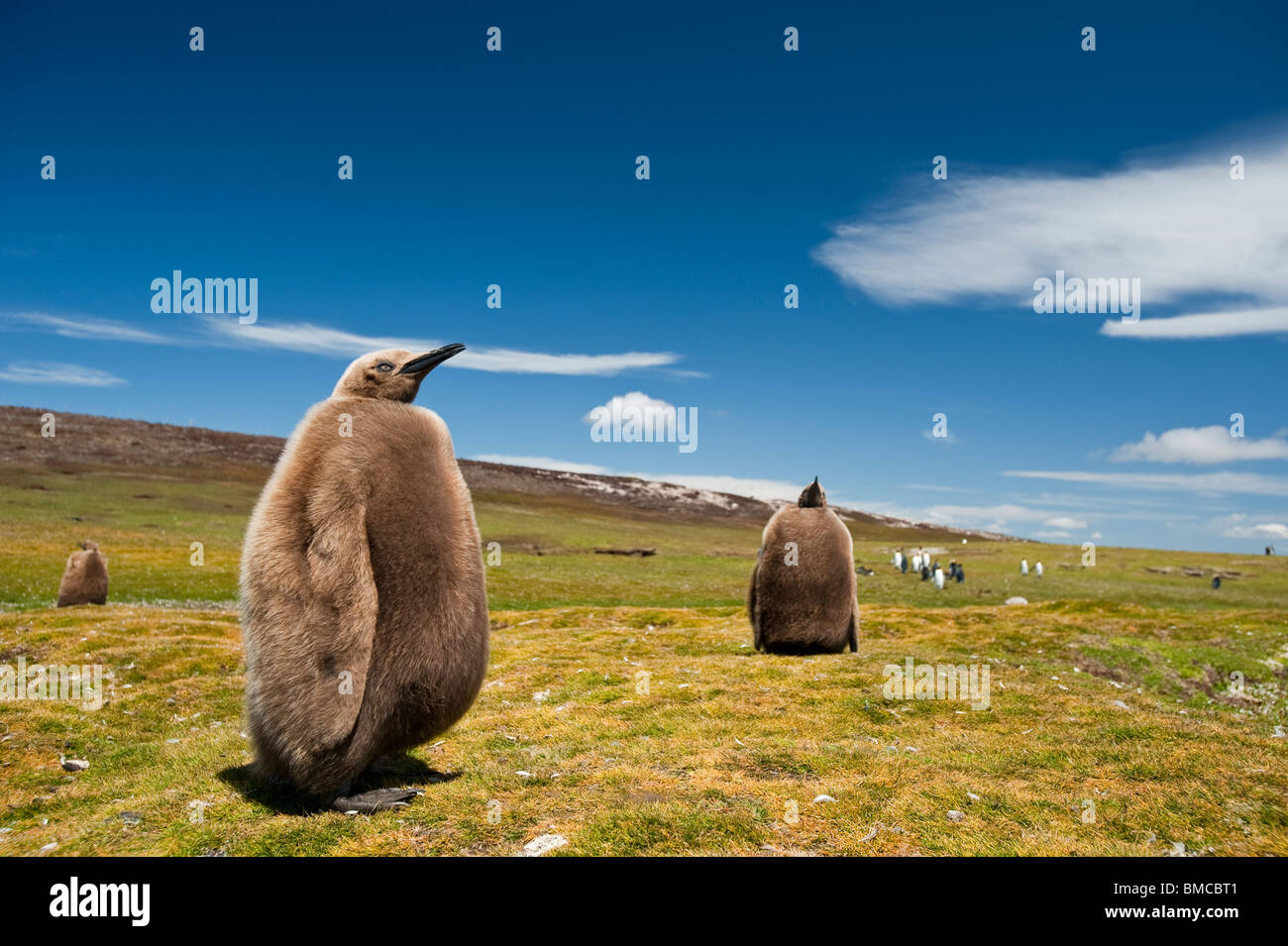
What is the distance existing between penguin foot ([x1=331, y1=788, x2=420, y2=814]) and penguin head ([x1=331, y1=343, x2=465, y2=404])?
358 cm

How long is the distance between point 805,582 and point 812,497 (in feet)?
6.10

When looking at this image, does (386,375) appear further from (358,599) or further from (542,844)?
(542,844)

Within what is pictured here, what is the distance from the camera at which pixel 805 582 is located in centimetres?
1538

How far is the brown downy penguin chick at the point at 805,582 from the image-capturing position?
1534 cm

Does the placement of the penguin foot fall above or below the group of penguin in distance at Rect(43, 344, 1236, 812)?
below

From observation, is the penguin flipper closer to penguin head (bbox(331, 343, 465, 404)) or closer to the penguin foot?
the penguin foot

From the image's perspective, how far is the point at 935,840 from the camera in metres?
6.12

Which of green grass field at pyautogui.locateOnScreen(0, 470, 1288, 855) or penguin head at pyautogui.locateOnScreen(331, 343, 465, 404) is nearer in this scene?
green grass field at pyautogui.locateOnScreen(0, 470, 1288, 855)

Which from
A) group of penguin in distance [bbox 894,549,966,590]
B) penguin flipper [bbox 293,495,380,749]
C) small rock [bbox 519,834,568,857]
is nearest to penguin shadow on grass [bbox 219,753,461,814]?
penguin flipper [bbox 293,495,380,749]

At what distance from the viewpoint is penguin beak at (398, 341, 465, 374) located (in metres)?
7.23

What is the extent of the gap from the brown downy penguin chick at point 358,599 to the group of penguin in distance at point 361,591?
1 cm

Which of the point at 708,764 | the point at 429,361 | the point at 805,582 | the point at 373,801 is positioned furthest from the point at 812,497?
the point at 373,801

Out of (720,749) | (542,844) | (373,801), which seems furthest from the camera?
(720,749)
